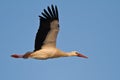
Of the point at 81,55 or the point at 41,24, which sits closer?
the point at 41,24

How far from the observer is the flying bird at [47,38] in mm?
21141

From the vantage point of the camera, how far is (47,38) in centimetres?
2131

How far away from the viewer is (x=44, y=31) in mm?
21156

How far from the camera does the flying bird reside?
21.1 m

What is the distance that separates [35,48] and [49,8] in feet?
5.64

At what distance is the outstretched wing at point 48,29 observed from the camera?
69.4ft

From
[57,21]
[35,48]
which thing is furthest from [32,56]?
[57,21]

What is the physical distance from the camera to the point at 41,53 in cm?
2120

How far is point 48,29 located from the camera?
21172 mm

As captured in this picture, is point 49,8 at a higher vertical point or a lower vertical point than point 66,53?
higher

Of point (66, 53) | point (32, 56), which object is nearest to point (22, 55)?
point (32, 56)

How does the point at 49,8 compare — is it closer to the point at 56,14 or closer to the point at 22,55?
the point at 56,14

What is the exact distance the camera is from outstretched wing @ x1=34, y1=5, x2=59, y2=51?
21156 mm

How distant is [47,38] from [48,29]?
1.28ft
